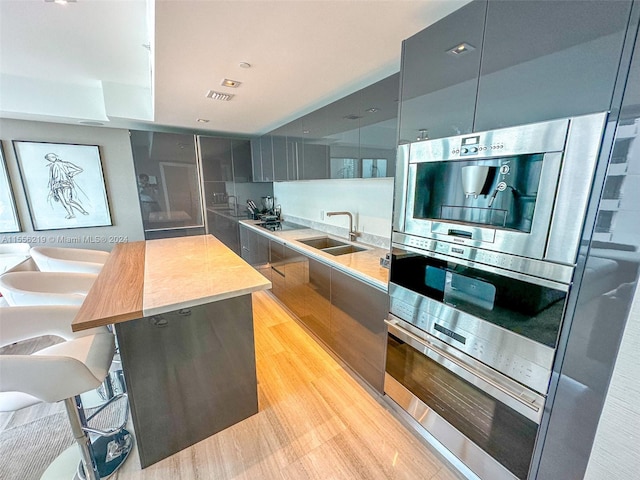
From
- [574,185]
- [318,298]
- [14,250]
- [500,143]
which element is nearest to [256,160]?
[318,298]

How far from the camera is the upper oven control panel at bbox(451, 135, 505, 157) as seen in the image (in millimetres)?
961

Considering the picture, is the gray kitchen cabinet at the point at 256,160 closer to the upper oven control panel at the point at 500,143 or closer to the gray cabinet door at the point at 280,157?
the gray cabinet door at the point at 280,157

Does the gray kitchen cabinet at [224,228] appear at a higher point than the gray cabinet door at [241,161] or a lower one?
lower

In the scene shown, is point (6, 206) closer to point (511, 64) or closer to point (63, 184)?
point (63, 184)

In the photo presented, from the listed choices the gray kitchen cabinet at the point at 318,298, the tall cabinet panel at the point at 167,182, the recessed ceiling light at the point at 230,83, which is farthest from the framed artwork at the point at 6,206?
the gray kitchen cabinet at the point at 318,298

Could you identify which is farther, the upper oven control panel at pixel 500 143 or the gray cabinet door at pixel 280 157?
the gray cabinet door at pixel 280 157

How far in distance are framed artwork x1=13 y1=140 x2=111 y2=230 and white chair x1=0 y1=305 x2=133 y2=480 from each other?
280cm

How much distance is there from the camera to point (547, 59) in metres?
0.83

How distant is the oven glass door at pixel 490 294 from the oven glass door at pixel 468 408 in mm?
354

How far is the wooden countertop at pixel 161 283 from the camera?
1.12 meters

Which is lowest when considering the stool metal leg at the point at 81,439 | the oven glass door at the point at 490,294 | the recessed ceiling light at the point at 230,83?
the stool metal leg at the point at 81,439

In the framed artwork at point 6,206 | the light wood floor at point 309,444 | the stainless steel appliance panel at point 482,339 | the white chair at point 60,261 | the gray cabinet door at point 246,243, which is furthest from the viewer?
the gray cabinet door at point 246,243

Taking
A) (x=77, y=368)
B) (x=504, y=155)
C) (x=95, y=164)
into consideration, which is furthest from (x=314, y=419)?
(x=95, y=164)

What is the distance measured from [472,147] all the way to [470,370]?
98 cm
